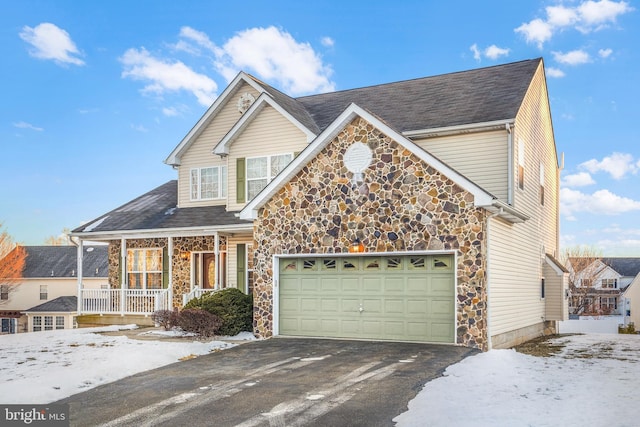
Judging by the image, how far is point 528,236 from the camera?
62.7ft

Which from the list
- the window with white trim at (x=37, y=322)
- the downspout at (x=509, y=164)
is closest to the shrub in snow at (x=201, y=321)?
the downspout at (x=509, y=164)

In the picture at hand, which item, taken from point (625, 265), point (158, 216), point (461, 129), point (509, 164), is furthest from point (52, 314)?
point (625, 265)

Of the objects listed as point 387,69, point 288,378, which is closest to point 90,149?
point 387,69

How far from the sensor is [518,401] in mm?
8695

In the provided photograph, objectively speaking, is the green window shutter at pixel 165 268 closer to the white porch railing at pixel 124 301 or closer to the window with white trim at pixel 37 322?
the white porch railing at pixel 124 301

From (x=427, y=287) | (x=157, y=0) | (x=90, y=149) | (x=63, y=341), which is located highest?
(x=157, y=0)

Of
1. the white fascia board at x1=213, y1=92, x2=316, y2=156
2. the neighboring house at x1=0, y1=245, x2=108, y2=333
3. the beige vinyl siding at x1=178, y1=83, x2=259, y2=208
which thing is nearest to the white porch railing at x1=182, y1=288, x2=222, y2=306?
the beige vinyl siding at x1=178, y1=83, x2=259, y2=208

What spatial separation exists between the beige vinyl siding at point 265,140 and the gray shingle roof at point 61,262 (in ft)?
121

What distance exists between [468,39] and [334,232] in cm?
1085

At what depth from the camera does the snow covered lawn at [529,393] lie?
7715 mm

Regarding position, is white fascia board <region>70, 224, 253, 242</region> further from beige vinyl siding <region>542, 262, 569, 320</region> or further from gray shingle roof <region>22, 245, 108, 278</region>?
gray shingle roof <region>22, 245, 108, 278</region>

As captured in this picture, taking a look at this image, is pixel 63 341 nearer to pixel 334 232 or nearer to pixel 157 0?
pixel 334 232

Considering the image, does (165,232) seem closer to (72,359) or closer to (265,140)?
(265,140)

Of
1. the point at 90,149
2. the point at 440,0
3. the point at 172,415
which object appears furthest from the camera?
the point at 90,149
